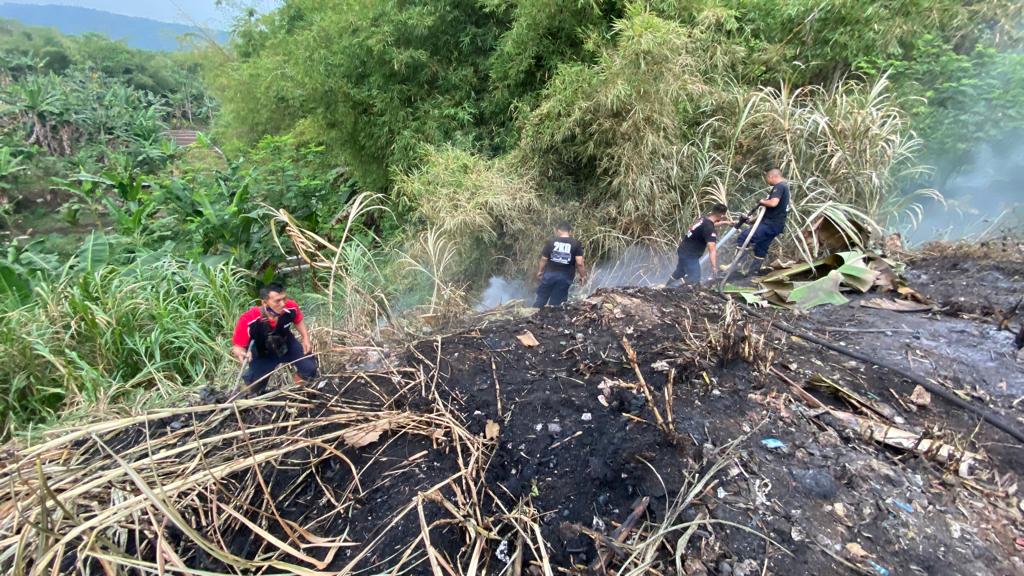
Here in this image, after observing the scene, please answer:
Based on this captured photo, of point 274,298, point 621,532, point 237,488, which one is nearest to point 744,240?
point 621,532

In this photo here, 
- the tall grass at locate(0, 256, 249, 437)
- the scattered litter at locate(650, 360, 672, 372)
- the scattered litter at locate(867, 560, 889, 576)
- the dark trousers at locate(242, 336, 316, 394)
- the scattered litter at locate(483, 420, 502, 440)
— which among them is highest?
the scattered litter at locate(650, 360, 672, 372)

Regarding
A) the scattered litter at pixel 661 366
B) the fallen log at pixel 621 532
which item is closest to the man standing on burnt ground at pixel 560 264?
the scattered litter at pixel 661 366

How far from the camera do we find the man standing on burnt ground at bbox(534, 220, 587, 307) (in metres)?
4.39

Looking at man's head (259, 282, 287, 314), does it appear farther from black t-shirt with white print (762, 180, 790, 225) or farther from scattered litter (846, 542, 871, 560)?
black t-shirt with white print (762, 180, 790, 225)

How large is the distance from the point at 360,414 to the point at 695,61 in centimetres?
508

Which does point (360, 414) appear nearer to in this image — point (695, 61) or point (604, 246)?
point (604, 246)

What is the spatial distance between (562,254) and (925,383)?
2617mm

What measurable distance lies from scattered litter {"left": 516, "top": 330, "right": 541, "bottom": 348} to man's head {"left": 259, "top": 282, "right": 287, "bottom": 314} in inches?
58.6

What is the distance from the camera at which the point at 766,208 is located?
4.57 meters

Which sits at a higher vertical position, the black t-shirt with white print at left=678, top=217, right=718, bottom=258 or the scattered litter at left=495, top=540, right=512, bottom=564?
the black t-shirt with white print at left=678, top=217, right=718, bottom=258

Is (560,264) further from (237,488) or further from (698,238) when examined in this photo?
(237,488)

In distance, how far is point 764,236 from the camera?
4660 mm

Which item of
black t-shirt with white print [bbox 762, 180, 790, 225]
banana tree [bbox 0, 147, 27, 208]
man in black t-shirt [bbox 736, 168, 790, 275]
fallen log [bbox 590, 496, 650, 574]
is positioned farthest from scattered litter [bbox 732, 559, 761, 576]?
banana tree [bbox 0, 147, 27, 208]

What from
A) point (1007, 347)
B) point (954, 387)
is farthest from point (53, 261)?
point (1007, 347)
